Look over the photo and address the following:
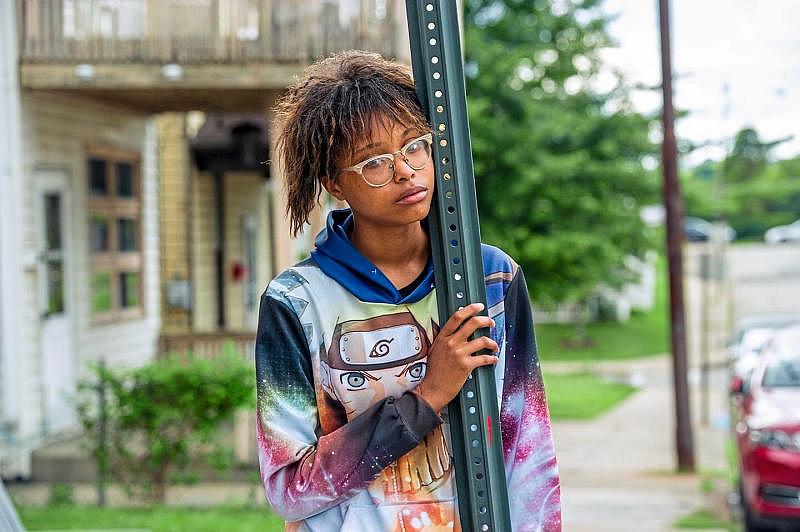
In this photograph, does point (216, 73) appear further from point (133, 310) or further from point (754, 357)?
point (754, 357)

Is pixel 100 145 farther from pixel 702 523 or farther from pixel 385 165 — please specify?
pixel 385 165

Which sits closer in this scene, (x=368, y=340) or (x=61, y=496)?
(x=368, y=340)

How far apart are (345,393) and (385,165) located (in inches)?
15.5

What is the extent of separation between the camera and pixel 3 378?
30.2ft

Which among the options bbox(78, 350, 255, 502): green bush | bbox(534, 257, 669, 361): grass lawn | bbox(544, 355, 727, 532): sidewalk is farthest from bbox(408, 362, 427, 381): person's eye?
bbox(534, 257, 669, 361): grass lawn

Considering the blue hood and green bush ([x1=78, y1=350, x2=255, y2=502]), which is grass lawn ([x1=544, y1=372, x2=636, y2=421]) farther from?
the blue hood

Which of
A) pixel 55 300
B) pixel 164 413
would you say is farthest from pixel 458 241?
pixel 55 300

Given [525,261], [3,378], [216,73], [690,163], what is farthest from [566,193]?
[3,378]

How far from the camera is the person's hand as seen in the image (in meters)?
1.98

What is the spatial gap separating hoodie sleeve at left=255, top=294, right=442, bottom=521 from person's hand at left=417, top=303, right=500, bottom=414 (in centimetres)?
3

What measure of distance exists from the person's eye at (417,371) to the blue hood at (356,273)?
0.37 feet

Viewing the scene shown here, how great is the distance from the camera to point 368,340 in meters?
2.06

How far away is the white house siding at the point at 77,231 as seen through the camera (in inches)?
379

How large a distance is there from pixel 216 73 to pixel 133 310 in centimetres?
348
